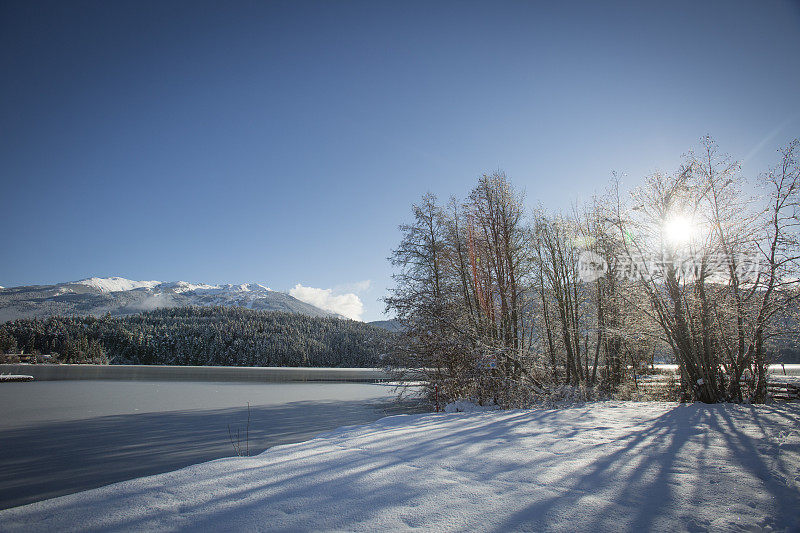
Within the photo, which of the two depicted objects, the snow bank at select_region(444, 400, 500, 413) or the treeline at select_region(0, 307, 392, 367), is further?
the treeline at select_region(0, 307, 392, 367)

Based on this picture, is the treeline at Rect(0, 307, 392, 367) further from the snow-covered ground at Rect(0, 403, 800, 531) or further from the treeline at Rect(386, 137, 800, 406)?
the snow-covered ground at Rect(0, 403, 800, 531)

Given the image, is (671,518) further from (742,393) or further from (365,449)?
(742,393)

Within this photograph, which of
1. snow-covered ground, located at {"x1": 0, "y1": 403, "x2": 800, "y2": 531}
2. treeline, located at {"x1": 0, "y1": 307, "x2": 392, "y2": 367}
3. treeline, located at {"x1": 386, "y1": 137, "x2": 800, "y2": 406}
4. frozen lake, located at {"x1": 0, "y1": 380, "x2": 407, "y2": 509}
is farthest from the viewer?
treeline, located at {"x1": 0, "y1": 307, "x2": 392, "y2": 367}

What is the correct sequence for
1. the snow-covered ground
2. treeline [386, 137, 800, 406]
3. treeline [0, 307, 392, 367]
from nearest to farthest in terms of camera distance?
1. the snow-covered ground
2. treeline [386, 137, 800, 406]
3. treeline [0, 307, 392, 367]

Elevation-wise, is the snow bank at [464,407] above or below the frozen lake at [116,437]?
below

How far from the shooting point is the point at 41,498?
412 cm

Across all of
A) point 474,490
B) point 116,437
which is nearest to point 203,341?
point 116,437

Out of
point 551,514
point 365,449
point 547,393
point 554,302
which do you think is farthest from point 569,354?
point 551,514

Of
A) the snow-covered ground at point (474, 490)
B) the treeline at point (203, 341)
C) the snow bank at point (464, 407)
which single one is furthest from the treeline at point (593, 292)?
the treeline at point (203, 341)

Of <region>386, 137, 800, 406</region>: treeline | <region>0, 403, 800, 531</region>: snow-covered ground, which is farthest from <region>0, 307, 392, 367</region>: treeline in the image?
<region>0, 403, 800, 531</region>: snow-covered ground

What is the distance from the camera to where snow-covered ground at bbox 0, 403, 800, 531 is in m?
2.43

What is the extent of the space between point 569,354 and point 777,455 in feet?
43.4

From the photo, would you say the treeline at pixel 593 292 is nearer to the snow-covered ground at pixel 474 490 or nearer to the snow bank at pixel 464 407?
the snow bank at pixel 464 407

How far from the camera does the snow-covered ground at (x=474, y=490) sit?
243 centimetres
